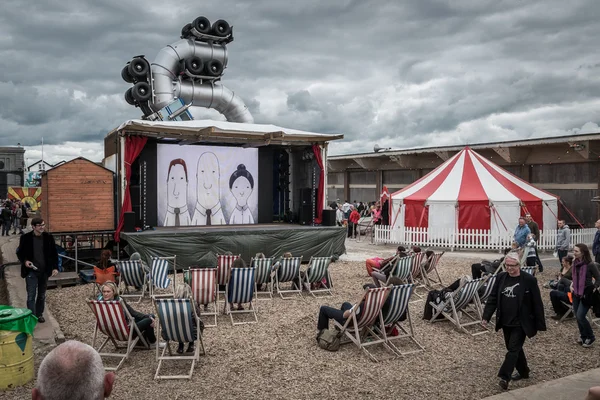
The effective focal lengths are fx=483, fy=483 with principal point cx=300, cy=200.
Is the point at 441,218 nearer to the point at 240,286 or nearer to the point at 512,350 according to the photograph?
the point at 240,286

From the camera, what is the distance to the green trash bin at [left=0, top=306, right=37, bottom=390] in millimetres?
4578

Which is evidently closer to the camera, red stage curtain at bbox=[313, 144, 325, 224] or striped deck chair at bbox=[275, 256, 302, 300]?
striped deck chair at bbox=[275, 256, 302, 300]

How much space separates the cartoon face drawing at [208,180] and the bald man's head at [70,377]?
12.9 m

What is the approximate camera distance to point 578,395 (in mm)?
4312

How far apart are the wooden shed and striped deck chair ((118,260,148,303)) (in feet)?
9.39

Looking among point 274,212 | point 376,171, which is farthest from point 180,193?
point 376,171

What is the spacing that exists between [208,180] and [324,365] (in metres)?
10.0

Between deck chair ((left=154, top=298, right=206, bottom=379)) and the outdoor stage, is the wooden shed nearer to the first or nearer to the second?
the outdoor stage

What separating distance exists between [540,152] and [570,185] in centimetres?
168

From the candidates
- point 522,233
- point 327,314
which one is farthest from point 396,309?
point 522,233

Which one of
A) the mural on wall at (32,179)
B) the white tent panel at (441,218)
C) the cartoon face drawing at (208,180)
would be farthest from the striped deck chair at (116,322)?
the mural on wall at (32,179)

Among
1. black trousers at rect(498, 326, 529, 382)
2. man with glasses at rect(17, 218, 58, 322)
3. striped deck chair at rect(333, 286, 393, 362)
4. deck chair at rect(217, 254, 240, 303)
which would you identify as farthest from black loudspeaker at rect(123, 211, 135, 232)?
black trousers at rect(498, 326, 529, 382)

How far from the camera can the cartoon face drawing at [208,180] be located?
14.4 meters

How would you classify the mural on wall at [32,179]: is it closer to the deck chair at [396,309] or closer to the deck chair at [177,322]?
the deck chair at [177,322]
